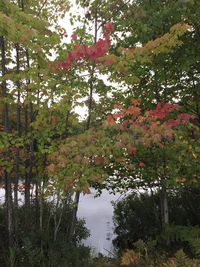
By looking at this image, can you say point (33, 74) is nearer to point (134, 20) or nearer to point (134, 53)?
point (134, 53)

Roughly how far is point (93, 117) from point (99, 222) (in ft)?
27.5

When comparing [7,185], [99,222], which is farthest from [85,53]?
[99,222]

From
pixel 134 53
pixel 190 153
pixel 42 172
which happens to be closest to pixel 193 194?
pixel 190 153

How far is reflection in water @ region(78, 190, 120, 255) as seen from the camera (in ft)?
43.4

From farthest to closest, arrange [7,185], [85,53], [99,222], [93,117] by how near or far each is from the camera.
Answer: [99,222]
[93,117]
[7,185]
[85,53]

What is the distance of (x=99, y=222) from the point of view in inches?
668

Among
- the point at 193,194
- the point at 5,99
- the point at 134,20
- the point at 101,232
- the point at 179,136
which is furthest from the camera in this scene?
the point at 101,232

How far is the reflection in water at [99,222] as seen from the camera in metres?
13.2

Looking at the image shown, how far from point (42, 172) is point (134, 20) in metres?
4.01

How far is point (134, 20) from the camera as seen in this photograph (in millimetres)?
8570

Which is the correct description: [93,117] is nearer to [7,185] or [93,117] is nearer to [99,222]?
[7,185]

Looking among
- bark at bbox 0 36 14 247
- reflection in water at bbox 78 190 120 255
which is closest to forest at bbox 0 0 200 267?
bark at bbox 0 36 14 247

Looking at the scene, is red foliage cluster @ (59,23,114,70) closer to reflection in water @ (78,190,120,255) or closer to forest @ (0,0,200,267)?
forest @ (0,0,200,267)

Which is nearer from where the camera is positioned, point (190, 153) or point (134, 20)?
point (190, 153)
